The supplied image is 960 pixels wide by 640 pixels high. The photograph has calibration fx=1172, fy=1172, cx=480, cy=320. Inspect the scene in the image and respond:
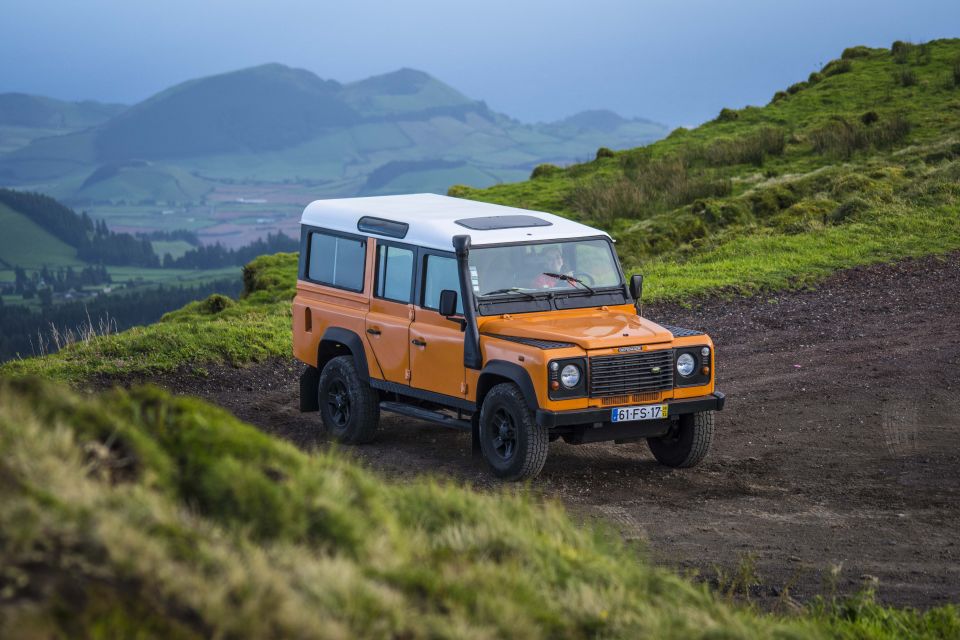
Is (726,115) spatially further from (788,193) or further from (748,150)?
(788,193)

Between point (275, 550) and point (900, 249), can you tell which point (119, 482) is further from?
point (900, 249)

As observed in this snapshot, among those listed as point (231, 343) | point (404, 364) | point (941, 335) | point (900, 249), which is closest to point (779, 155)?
point (900, 249)

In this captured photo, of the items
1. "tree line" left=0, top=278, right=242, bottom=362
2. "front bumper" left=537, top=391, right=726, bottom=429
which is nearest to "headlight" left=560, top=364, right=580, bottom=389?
"front bumper" left=537, top=391, right=726, bottom=429

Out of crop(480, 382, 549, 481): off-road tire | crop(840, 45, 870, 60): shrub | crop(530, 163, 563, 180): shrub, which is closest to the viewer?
crop(480, 382, 549, 481): off-road tire

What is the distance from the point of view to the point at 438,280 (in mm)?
10953

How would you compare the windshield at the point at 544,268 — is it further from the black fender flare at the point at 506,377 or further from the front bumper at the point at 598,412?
the front bumper at the point at 598,412

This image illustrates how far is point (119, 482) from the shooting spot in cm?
539

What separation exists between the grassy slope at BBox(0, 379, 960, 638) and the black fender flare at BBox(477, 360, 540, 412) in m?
2.98

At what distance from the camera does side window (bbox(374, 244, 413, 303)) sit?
37.0ft

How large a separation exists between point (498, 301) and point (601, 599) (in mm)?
5065

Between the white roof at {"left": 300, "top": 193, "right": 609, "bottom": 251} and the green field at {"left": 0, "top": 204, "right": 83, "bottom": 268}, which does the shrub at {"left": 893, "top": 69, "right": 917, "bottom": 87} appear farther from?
the green field at {"left": 0, "top": 204, "right": 83, "bottom": 268}

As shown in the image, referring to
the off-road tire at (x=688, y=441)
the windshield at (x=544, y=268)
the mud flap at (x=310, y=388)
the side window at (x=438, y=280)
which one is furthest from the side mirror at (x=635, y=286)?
the mud flap at (x=310, y=388)

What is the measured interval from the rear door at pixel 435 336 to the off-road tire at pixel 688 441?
201 centimetres

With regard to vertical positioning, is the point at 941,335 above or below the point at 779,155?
below
